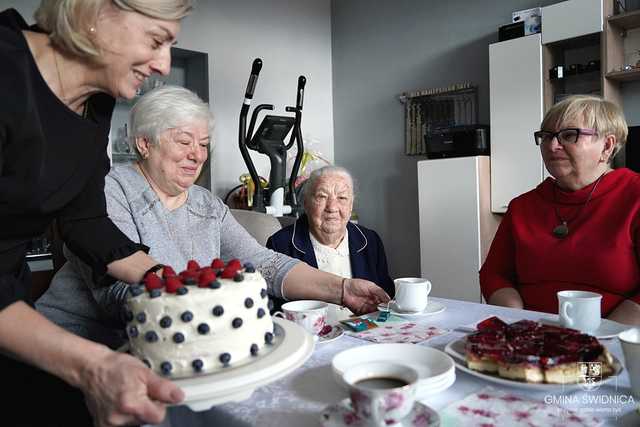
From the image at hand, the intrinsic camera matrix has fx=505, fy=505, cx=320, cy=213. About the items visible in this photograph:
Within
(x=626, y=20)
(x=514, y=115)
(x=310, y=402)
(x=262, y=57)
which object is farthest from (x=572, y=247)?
(x=262, y=57)

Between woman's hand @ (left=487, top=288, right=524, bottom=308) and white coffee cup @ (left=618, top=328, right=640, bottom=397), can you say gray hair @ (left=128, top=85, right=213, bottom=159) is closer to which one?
woman's hand @ (left=487, top=288, right=524, bottom=308)

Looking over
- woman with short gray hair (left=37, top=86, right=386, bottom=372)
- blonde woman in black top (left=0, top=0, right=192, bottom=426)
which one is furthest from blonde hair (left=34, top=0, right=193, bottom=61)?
woman with short gray hair (left=37, top=86, right=386, bottom=372)

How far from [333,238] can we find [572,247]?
1009mm

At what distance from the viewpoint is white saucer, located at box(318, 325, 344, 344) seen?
3.55 ft

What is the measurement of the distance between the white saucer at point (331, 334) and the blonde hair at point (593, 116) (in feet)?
3.49

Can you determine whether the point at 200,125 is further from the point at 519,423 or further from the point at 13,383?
the point at 519,423

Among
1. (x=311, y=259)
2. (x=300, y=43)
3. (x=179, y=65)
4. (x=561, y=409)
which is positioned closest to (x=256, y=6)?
(x=300, y=43)

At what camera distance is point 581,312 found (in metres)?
1.04

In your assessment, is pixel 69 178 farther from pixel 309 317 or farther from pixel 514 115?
pixel 514 115

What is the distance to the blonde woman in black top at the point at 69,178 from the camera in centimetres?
70

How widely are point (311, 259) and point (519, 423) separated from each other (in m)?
1.49

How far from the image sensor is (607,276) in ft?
5.00

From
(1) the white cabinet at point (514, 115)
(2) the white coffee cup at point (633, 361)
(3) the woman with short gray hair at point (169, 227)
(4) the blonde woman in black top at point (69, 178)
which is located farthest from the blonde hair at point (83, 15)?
(1) the white cabinet at point (514, 115)

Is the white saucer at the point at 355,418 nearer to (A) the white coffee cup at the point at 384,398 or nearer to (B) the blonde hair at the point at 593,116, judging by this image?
(A) the white coffee cup at the point at 384,398
